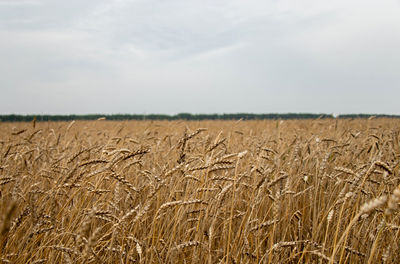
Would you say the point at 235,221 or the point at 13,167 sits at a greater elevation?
the point at 13,167

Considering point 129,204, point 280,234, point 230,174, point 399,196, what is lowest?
point 280,234

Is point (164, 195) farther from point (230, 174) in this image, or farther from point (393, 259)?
point (393, 259)

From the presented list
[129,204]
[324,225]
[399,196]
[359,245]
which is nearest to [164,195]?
[129,204]

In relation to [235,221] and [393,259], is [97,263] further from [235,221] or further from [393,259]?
[393,259]

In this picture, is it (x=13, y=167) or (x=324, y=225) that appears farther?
(x=13, y=167)

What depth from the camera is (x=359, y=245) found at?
236 centimetres

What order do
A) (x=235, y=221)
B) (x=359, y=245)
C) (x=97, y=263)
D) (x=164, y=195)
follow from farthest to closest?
1. (x=164, y=195)
2. (x=235, y=221)
3. (x=359, y=245)
4. (x=97, y=263)

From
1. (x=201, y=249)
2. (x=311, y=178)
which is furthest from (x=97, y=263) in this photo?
(x=311, y=178)

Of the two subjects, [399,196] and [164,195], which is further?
[164,195]

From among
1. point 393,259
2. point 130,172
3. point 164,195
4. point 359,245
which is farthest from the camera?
point 130,172

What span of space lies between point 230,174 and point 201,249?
149 cm

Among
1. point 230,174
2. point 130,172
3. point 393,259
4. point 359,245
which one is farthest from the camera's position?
point 130,172

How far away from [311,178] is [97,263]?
9.92 ft

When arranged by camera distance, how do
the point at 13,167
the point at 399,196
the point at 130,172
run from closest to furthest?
the point at 399,196
the point at 13,167
the point at 130,172
